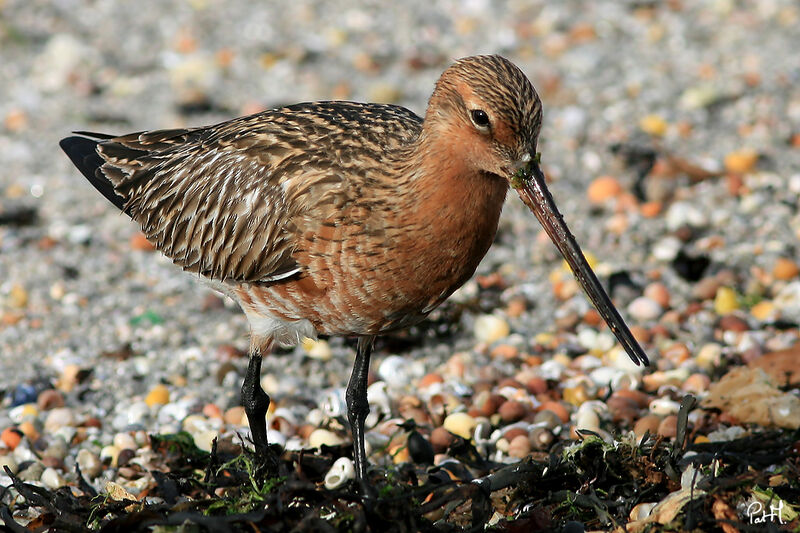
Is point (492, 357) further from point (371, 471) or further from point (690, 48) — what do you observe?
point (690, 48)

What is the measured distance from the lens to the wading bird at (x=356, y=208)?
5289 mm

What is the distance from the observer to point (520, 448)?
20.4ft

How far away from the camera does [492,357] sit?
24.7ft

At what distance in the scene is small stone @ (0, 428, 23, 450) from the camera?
21.3 feet

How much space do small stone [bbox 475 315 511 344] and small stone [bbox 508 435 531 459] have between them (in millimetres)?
1540

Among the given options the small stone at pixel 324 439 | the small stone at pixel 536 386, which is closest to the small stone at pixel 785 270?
the small stone at pixel 536 386

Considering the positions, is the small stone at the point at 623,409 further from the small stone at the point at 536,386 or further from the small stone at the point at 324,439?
the small stone at the point at 324,439

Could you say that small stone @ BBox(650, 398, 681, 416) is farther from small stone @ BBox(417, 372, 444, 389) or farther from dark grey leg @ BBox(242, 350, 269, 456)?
dark grey leg @ BBox(242, 350, 269, 456)

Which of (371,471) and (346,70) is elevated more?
(346,70)

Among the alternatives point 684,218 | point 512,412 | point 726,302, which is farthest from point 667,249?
point 512,412

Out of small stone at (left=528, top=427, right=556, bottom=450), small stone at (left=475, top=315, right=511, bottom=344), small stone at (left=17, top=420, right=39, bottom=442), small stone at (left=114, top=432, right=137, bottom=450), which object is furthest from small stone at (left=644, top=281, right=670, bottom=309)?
small stone at (left=17, top=420, right=39, bottom=442)

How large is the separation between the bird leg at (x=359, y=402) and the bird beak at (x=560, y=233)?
1.51 meters

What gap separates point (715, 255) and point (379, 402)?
10.5 ft

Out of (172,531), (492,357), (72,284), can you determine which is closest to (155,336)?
(72,284)
